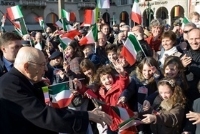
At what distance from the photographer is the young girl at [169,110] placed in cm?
388

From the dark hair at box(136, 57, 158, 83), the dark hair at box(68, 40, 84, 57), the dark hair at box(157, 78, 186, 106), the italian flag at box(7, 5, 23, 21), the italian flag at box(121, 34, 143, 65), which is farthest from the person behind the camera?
the italian flag at box(7, 5, 23, 21)

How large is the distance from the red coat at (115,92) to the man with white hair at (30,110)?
1965 millimetres

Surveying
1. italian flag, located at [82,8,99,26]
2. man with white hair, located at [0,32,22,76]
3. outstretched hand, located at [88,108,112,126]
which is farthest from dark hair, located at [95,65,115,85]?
italian flag, located at [82,8,99,26]

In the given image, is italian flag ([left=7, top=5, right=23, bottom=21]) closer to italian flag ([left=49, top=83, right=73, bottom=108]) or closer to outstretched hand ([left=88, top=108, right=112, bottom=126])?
italian flag ([left=49, top=83, right=73, bottom=108])

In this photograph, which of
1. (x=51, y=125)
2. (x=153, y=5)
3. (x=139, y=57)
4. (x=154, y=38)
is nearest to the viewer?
(x=51, y=125)

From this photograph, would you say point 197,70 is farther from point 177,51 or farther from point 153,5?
point 153,5

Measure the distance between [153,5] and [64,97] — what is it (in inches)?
1776

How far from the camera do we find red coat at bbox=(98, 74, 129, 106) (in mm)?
5047

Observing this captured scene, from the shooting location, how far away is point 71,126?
2932mm

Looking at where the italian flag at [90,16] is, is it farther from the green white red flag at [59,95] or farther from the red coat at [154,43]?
the green white red flag at [59,95]

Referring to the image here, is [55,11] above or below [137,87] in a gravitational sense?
above

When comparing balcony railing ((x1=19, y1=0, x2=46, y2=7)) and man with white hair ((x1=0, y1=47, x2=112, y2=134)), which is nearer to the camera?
man with white hair ((x1=0, y1=47, x2=112, y2=134))

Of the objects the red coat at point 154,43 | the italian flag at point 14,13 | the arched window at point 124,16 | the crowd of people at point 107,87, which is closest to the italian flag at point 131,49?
the crowd of people at point 107,87

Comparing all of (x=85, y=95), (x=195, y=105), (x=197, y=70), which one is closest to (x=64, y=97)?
(x=85, y=95)
